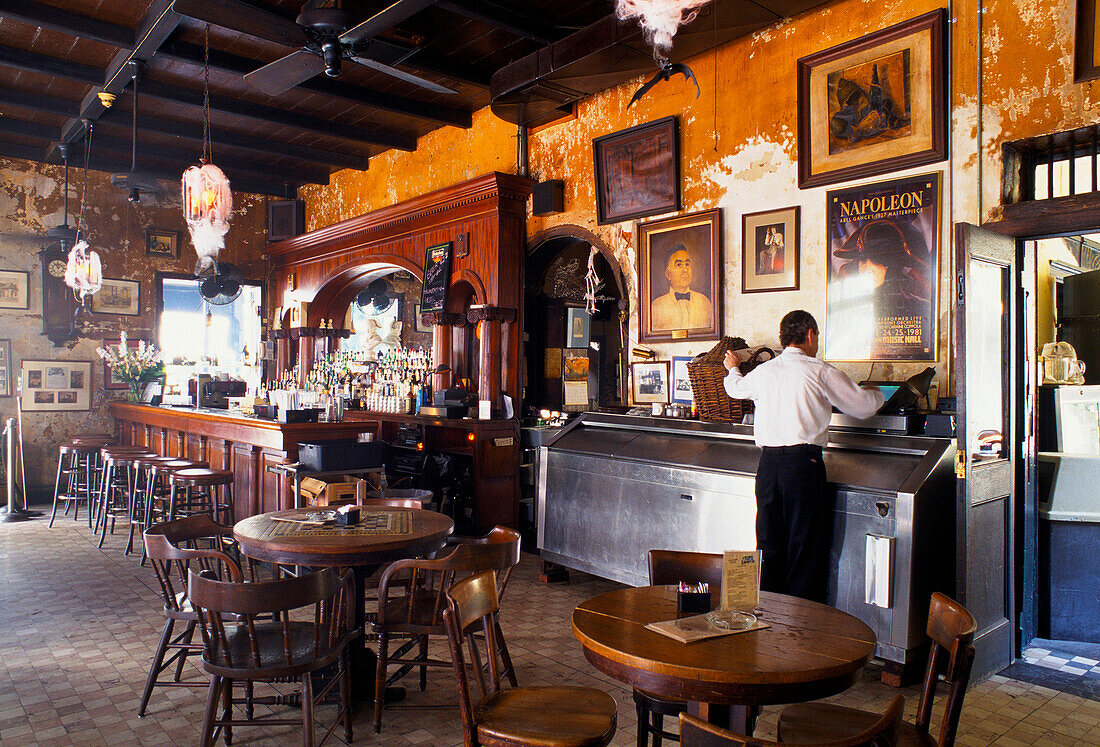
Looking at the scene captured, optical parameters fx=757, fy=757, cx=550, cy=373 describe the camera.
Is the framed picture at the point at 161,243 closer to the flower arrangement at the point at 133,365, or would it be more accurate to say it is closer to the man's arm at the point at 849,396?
the flower arrangement at the point at 133,365

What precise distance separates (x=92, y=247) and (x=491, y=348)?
646 cm

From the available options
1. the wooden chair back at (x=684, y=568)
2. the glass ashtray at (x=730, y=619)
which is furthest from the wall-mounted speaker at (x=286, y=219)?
the glass ashtray at (x=730, y=619)

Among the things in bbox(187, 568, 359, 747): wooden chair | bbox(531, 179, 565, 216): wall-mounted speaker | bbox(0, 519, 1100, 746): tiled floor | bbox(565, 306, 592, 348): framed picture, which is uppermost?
bbox(531, 179, 565, 216): wall-mounted speaker

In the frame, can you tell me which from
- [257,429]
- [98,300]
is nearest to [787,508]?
[257,429]

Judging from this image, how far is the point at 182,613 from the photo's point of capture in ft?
11.3

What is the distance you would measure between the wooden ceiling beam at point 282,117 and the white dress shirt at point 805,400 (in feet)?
20.1

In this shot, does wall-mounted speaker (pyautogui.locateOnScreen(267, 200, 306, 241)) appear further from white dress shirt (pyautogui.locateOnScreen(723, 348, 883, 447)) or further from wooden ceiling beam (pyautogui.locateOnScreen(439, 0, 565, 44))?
white dress shirt (pyautogui.locateOnScreen(723, 348, 883, 447))

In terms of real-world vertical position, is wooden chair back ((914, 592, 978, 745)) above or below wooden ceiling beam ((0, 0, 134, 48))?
below

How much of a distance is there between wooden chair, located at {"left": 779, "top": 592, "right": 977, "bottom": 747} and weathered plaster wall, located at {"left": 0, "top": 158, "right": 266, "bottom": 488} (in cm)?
1045

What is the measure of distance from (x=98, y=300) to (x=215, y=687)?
9.11 metres

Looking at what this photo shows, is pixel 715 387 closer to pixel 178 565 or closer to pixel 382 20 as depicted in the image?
pixel 382 20

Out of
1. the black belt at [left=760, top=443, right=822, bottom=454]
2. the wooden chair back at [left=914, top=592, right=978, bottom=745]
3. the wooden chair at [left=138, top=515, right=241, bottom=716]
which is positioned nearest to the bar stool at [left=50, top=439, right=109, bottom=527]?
the wooden chair at [left=138, top=515, right=241, bottom=716]

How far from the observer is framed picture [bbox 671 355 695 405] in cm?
609

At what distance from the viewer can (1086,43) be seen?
4.00 m
